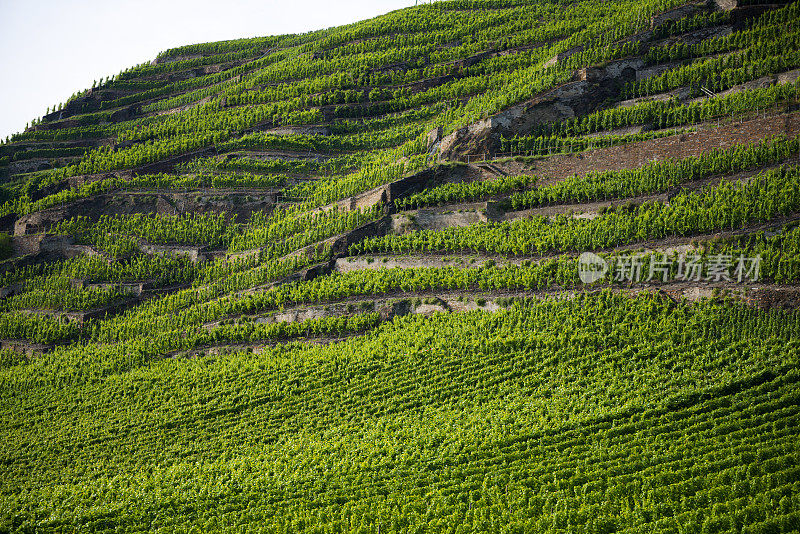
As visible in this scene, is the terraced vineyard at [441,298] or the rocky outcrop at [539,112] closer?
the terraced vineyard at [441,298]

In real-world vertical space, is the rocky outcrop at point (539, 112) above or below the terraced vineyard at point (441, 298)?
above

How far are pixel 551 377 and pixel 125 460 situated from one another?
19989 millimetres

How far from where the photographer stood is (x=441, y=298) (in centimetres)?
3619

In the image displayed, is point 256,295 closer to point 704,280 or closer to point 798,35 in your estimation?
point 704,280

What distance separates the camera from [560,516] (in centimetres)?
2128

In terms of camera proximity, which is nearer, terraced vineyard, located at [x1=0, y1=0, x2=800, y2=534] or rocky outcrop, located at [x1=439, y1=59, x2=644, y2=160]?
terraced vineyard, located at [x1=0, y1=0, x2=800, y2=534]

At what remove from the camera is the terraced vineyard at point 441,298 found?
2425 centimetres

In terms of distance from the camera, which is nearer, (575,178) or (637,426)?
(637,426)

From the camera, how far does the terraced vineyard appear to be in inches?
955

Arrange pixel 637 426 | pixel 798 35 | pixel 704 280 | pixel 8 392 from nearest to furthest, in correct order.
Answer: pixel 637 426 < pixel 704 280 < pixel 8 392 < pixel 798 35

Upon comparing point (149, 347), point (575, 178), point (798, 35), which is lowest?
point (149, 347)

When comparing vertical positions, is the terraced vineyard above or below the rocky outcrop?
below

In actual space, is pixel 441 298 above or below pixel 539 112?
below

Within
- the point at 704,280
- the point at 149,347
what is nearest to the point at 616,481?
the point at 704,280
